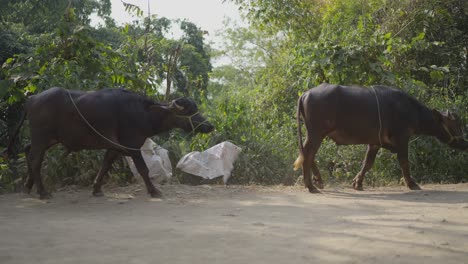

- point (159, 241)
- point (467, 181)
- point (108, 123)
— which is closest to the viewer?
point (159, 241)

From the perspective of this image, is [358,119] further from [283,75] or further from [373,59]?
[283,75]

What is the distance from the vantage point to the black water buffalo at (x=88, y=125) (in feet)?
22.8

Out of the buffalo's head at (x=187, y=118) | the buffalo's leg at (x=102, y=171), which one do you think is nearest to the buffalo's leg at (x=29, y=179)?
the buffalo's leg at (x=102, y=171)

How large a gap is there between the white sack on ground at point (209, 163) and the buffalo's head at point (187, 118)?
1.05 metres

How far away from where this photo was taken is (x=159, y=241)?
13.8ft

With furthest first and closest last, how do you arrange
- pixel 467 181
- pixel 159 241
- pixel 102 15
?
pixel 102 15 → pixel 467 181 → pixel 159 241

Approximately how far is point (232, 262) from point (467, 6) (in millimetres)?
9929

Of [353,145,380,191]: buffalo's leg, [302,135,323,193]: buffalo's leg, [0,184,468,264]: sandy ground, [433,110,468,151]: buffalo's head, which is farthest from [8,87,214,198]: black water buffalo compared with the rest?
[433,110,468,151]: buffalo's head

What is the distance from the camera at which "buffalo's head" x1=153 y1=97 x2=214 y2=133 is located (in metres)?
7.49

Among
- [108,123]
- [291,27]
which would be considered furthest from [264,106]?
[108,123]

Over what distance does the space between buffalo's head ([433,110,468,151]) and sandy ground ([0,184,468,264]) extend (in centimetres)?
94

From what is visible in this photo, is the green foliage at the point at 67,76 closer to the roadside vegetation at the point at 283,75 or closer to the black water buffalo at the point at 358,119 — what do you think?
the roadside vegetation at the point at 283,75

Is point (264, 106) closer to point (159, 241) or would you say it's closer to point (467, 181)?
point (467, 181)

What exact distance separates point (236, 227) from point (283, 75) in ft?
26.0
